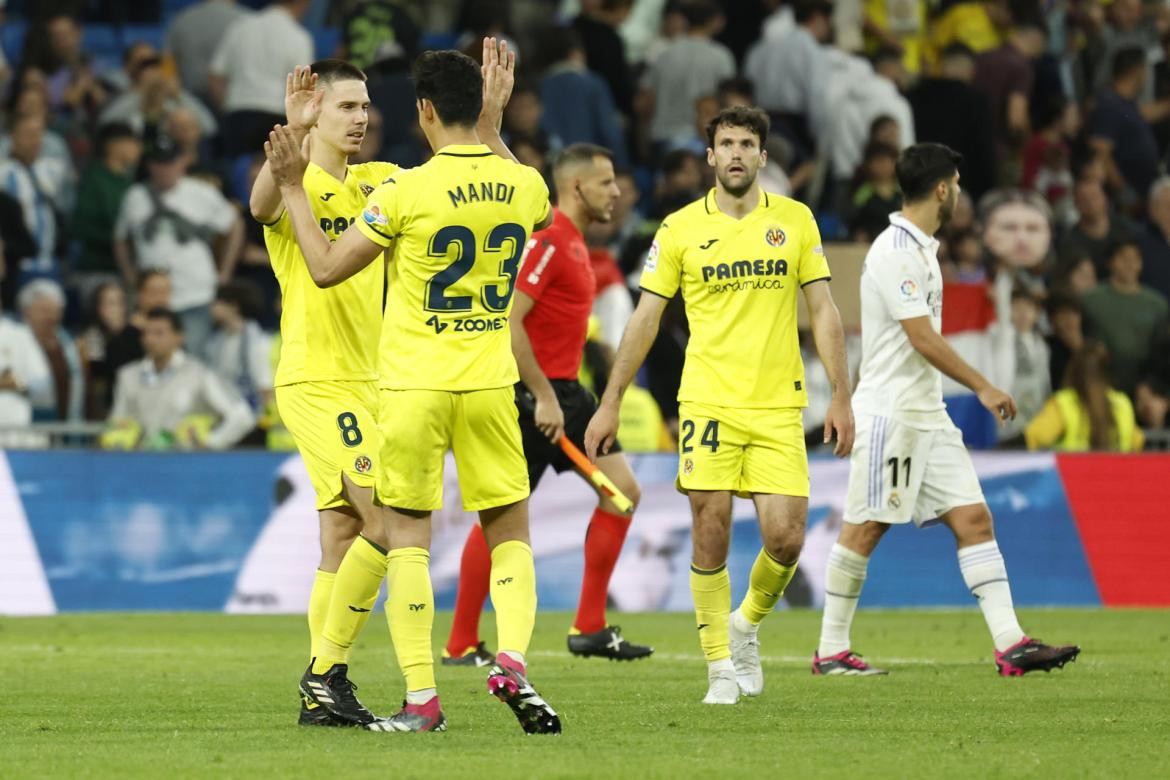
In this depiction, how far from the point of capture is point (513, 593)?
26.0 ft

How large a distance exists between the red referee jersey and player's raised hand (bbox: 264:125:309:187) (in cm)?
325

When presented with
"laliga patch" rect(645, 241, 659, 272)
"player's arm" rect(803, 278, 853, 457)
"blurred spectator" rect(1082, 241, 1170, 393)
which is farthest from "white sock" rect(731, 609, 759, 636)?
"blurred spectator" rect(1082, 241, 1170, 393)

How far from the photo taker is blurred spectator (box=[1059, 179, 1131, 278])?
19547 millimetres

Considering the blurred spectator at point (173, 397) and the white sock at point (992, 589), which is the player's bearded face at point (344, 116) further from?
the blurred spectator at point (173, 397)

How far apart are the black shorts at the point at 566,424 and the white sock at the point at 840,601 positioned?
60.1 inches

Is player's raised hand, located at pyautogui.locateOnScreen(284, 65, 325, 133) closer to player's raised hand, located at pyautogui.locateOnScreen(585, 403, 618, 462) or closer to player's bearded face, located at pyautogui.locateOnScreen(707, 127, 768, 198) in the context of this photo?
player's raised hand, located at pyautogui.locateOnScreen(585, 403, 618, 462)

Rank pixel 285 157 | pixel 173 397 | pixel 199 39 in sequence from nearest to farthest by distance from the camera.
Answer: pixel 285 157 < pixel 173 397 < pixel 199 39

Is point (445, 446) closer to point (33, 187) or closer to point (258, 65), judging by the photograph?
point (33, 187)

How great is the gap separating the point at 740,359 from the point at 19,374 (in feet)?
27.6

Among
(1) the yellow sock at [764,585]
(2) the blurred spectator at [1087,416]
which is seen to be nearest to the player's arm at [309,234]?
(1) the yellow sock at [764,585]

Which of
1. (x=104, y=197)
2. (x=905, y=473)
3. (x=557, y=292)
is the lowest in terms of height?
(x=905, y=473)

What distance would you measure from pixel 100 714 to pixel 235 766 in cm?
187

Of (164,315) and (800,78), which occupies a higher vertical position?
(800,78)

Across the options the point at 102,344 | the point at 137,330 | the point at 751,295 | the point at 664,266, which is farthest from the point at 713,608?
the point at 102,344
